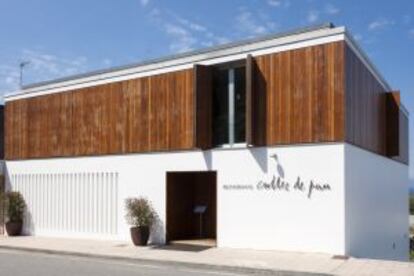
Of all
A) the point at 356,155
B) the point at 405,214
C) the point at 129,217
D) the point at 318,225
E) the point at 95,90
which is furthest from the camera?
the point at 405,214

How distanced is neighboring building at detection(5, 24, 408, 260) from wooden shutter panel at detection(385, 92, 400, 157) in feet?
0.18

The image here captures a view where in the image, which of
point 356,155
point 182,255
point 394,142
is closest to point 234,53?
point 356,155

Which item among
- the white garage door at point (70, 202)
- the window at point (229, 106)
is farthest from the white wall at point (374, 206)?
the white garage door at point (70, 202)

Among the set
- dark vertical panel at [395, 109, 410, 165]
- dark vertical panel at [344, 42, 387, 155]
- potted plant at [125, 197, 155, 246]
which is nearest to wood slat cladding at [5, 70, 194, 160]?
potted plant at [125, 197, 155, 246]

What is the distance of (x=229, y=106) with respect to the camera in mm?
19250

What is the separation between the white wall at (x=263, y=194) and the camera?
54.5ft

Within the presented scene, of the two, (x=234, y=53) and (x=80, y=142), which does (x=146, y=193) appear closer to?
(x=80, y=142)

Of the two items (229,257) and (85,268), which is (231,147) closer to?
(229,257)

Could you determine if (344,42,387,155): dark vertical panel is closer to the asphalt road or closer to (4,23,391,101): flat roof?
(4,23,391,101): flat roof

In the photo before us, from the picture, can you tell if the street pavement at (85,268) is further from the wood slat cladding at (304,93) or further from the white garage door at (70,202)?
the wood slat cladding at (304,93)

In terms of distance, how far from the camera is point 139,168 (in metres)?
21.0

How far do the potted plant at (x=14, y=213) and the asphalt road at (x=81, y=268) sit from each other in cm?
657

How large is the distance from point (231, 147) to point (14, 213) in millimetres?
10516

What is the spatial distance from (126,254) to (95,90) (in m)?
7.43
